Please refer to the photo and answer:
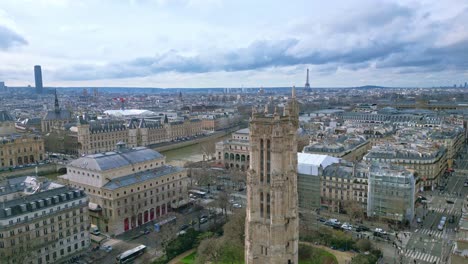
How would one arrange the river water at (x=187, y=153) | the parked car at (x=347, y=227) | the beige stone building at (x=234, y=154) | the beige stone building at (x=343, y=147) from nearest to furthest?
1. the parked car at (x=347, y=227)
2. the beige stone building at (x=343, y=147)
3. the beige stone building at (x=234, y=154)
4. the river water at (x=187, y=153)

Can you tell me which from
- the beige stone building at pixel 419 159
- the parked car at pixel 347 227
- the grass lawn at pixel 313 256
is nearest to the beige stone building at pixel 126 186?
the grass lawn at pixel 313 256

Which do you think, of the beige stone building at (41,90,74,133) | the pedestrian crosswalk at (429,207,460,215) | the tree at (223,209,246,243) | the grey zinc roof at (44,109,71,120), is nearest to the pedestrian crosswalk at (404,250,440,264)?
the pedestrian crosswalk at (429,207,460,215)

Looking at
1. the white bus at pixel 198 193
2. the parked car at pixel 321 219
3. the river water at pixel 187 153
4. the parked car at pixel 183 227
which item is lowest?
the parked car at pixel 321 219

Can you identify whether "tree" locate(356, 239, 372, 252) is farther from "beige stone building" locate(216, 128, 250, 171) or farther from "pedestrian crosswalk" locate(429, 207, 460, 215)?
"beige stone building" locate(216, 128, 250, 171)

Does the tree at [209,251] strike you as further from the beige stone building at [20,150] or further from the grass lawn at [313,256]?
the beige stone building at [20,150]

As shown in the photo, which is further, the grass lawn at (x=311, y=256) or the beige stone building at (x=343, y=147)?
the beige stone building at (x=343, y=147)
